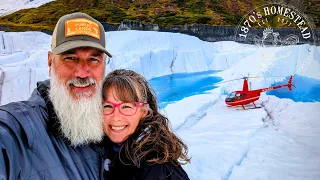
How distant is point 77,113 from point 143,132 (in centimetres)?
37

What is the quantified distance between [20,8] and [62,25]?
83.4 ft

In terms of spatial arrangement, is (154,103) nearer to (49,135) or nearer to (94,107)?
(94,107)

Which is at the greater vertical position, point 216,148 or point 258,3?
point 258,3

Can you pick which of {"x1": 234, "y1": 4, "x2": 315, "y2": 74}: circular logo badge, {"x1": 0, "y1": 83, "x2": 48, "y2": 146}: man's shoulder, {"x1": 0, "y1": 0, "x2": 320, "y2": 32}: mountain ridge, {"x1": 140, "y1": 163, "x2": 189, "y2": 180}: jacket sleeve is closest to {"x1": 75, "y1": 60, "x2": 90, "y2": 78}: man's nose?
{"x1": 0, "y1": 83, "x2": 48, "y2": 146}: man's shoulder

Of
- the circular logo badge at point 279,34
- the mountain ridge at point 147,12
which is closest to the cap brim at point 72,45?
the circular logo badge at point 279,34

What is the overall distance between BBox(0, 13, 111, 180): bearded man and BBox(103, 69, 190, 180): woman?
107 mm

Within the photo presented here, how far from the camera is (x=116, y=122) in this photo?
151 cm

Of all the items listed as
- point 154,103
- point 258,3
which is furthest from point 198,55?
point 154,103

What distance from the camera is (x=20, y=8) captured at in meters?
23.2

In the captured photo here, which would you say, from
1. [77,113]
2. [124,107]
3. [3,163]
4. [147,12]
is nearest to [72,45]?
[77,113]

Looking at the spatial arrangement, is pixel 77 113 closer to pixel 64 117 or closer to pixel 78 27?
pixel 64 117

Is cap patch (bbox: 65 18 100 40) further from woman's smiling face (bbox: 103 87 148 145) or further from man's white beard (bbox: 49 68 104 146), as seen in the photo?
woman's smiling face (bbox: 103 87 148 145)

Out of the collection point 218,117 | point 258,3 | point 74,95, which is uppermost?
point 258,3

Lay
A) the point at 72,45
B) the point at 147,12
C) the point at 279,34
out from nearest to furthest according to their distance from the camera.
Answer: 1. the point at 72,45
2. the point at 279,34
3. the point at 147,12
